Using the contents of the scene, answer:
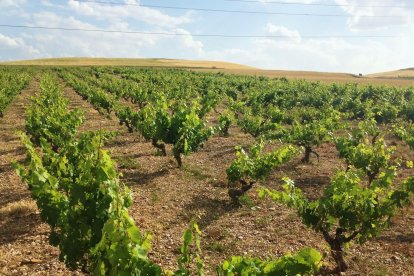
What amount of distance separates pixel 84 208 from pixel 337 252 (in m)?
4.97

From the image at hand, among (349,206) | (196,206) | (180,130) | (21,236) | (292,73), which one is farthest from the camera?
(292,73)

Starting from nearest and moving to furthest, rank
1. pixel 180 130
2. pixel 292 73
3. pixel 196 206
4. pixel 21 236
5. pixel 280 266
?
pixel 280 266
pixel 21 236
pixel 196 206
pixel 180 130
pixel 292 73

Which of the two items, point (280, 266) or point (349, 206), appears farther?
point (349, 206)

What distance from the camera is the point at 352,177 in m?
7.57

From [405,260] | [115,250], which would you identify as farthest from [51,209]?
[405,260]

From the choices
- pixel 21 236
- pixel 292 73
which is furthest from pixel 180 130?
pixel 292 73

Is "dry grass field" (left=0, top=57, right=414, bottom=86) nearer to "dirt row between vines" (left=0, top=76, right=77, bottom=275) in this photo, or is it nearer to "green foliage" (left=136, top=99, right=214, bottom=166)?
"green foliage" (left=136, top=99, right=214, bottom=166)

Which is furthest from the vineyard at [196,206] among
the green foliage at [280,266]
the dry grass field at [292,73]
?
the dry grass field at [292,73]

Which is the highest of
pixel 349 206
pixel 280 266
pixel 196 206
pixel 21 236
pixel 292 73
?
pixel 292 73

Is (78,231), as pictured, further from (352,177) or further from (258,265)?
(352,177)

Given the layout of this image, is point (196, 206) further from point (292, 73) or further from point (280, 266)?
point (292, 73)

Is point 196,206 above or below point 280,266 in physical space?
below

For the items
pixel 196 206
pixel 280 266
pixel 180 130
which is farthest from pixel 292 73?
pixel 280 266

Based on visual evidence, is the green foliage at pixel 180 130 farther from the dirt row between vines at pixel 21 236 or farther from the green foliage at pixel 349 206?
the green foliage at pixel 349 206
